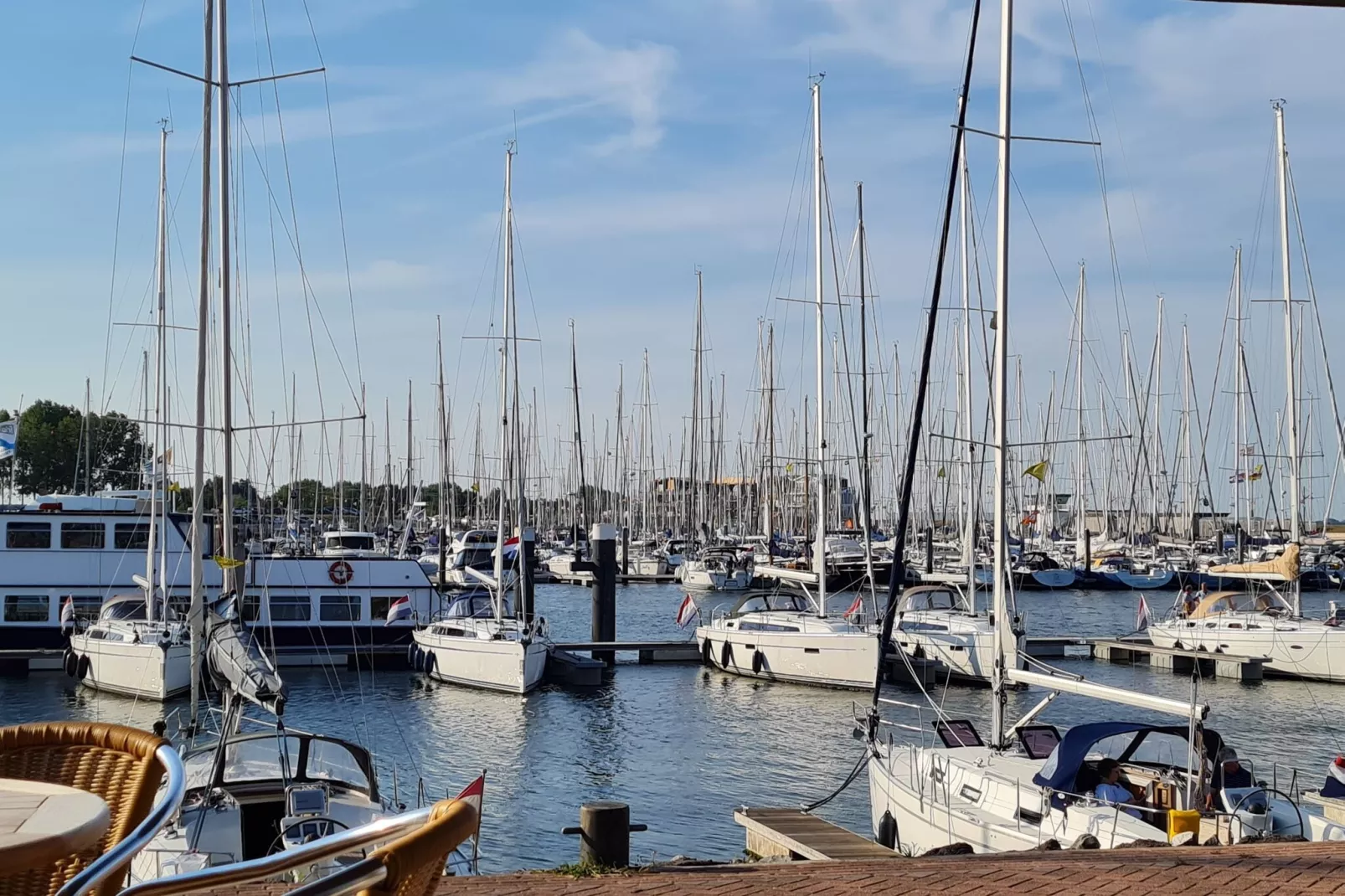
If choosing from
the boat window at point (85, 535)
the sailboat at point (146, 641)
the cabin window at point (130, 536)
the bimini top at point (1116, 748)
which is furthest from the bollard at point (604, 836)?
the boat window at point (85, 535)

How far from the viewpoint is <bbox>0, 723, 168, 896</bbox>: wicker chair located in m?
5.15

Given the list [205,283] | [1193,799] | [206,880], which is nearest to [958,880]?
[1193,799]

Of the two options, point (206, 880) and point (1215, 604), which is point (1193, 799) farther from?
point (1215, 604)

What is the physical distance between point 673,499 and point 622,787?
84.6 meters

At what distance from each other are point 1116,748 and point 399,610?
1153 inches

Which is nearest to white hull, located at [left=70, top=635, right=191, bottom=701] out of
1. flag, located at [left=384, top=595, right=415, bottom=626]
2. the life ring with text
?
the life ring with text

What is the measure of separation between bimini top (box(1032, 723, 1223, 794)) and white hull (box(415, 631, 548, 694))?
21700 mm

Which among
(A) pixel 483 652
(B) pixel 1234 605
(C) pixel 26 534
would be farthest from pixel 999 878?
(B) pixel 1234 605

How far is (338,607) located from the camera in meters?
41.7

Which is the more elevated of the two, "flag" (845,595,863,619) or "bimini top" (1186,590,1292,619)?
"flag" (845,595,863,619)

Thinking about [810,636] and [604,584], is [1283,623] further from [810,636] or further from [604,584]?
[604,584]

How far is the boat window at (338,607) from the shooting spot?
41438 millimetres

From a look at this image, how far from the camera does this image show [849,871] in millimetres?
10492

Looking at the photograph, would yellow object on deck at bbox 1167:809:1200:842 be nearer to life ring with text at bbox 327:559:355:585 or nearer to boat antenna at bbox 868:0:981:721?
boat antenna at bbox 868:0:981:721
